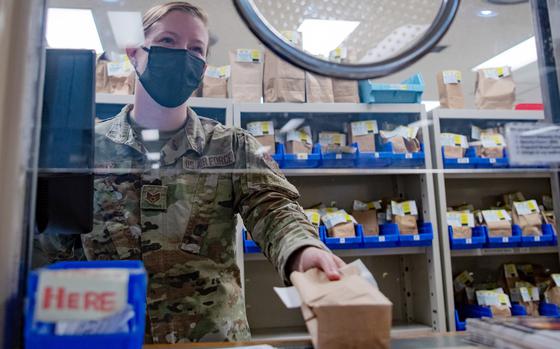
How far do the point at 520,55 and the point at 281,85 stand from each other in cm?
94

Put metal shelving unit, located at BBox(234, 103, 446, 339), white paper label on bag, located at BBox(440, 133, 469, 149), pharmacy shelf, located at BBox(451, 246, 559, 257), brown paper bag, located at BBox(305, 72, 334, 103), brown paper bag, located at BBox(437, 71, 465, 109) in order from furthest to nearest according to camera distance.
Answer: pharmacy shelf, located at BBox(451, 246, 559, 257) → white paper label on bag, located at BBox(440, 133, 469, 149) → metal shelving unit, located at BBox(234, 103, 446, 339) → brown paper bag, located at BBox(437, 71, 465, 109) → brown paper bag, located at BBox(305, 72, 334, 103)

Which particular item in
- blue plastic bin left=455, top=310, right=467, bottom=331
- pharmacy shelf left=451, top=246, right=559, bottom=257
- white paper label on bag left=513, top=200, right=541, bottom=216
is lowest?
blue plastic bin left=455, top=310, right=467, bottom=331

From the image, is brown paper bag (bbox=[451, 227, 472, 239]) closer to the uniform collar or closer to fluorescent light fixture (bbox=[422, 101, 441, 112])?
fluorescent light fixture (bbox=[422, 101, 441, 112])

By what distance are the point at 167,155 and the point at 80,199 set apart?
192 millimetres

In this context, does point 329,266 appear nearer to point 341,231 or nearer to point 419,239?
point 341,231

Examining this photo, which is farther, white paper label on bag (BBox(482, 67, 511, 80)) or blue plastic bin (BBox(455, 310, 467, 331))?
blue plastic bin (BBox(455, 310, 467, 331))

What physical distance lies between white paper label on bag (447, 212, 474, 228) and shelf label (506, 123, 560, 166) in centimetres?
186

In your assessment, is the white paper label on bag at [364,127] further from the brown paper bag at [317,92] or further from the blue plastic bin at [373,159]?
the brown paper bag at [317,92]

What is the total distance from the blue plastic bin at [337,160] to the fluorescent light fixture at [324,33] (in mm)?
1040

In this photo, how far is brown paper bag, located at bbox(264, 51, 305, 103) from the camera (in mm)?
1259

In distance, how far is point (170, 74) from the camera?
0.69m

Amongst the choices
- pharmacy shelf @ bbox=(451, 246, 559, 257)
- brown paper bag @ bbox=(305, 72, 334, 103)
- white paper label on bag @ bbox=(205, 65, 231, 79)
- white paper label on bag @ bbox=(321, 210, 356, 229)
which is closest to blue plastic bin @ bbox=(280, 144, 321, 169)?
white paper label on bag @ bbox=(321, 210, 356, 229)

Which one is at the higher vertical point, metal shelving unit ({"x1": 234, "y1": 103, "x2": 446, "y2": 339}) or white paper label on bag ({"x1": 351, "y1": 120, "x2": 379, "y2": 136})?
white paper label on bag ({"x1": 351, "y1": 120, "x2": 379, "y2": 136})

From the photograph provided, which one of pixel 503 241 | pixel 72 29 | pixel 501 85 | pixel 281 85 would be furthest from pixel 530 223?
pixel 72 29
